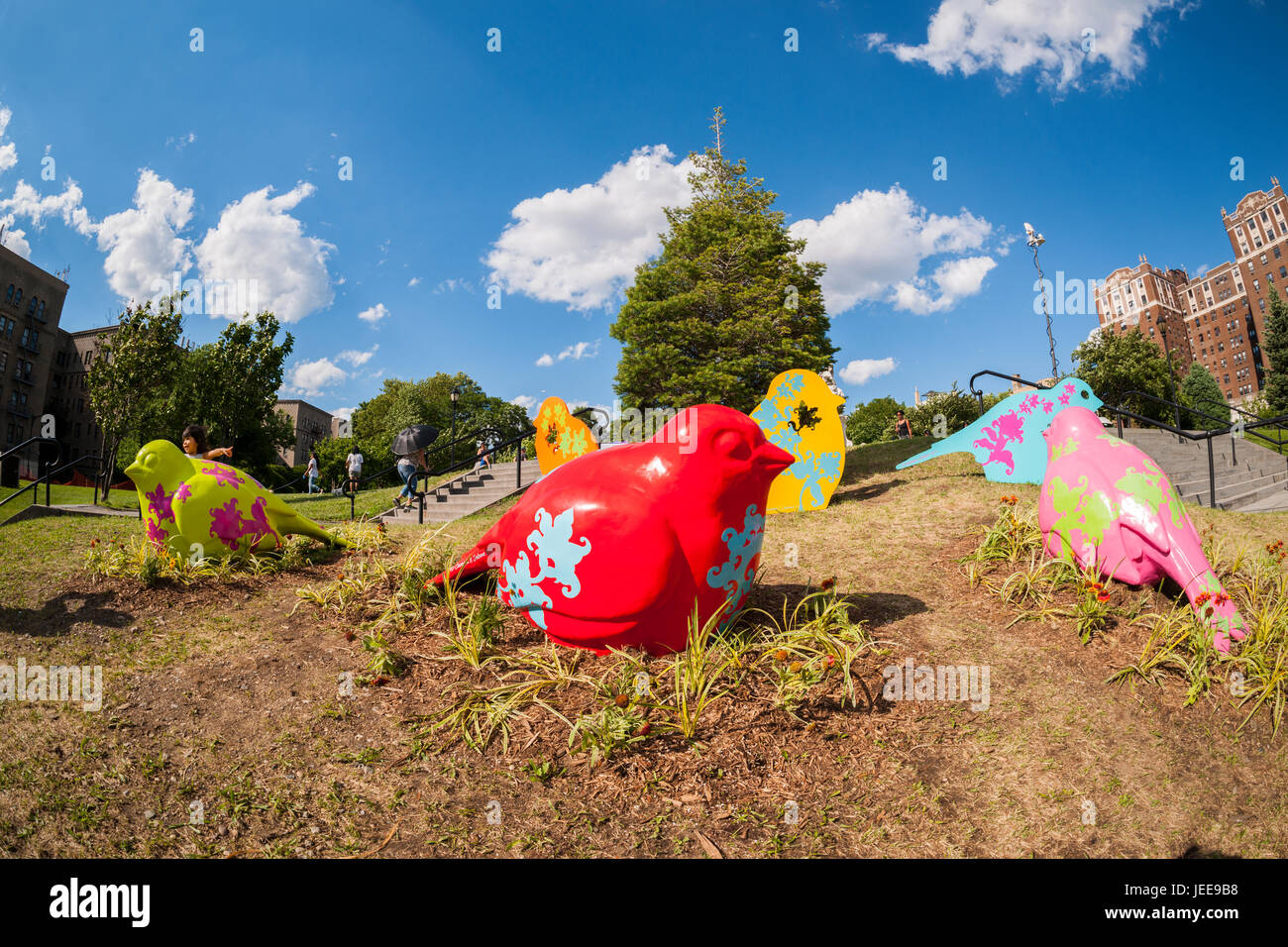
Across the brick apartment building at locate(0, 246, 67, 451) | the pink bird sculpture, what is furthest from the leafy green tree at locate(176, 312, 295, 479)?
the brick apartment building at locate(0, 246, 67, 451)

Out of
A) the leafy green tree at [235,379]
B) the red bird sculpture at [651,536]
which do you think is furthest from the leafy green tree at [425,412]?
the red bird sculpture at [651,536]

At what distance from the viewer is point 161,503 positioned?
5.76 metres

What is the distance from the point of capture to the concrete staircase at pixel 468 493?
1264cm

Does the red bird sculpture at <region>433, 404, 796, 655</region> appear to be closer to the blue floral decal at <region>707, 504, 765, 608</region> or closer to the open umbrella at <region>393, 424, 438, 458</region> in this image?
the blue floral decal at <region>707, 504, 765, 608</region>

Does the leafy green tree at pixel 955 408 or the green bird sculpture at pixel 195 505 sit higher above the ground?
the leafy green tree at pixel 955 408

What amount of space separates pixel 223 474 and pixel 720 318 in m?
10.1

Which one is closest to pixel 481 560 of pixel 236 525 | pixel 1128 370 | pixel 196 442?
pixel 236 525

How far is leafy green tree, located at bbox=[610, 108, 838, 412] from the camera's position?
12.7 meters

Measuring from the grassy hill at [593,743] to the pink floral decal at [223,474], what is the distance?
1.21m

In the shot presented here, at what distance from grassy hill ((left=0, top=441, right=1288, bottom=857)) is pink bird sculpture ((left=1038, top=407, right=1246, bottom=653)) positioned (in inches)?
13.4

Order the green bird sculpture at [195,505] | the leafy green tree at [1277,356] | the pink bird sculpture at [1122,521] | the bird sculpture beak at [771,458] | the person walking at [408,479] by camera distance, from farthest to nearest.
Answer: the leafy green tree at [1277,356] < the person walking at [408,479] < the green bird sculpture at [195,505] < the pink bird sculpture at [1122,521] < the bird sculpture beak at [771,458]

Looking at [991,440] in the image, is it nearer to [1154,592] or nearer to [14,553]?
[1154,592]

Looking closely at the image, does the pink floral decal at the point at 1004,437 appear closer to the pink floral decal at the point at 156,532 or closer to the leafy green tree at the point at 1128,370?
the pink floral decal at the point at 156,532

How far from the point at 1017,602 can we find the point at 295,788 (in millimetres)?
5360
